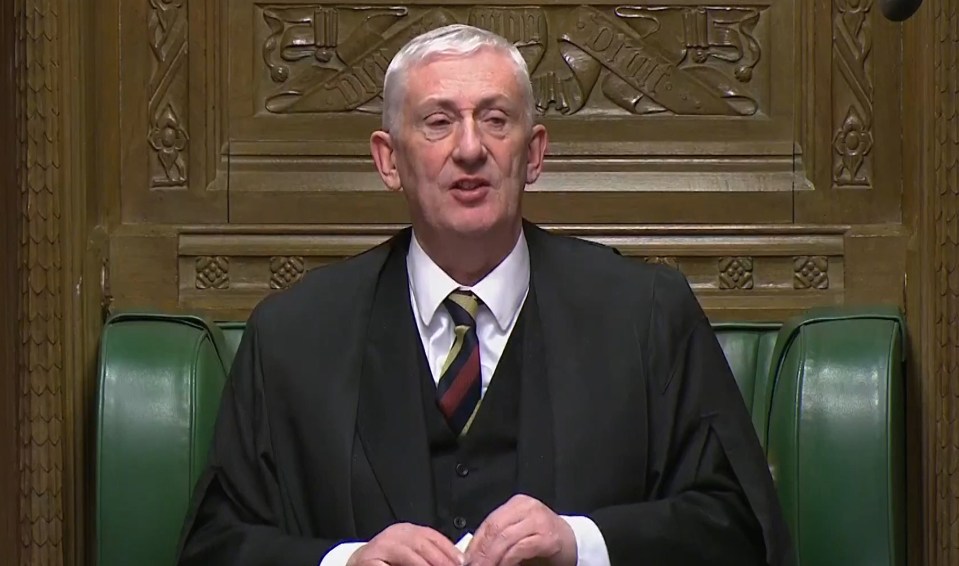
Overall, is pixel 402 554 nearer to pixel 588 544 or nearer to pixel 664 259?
pixel 588 544

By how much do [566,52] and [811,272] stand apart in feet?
2.16

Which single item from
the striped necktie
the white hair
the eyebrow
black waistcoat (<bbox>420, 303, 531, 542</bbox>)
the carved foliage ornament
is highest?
the carved foliage ornament

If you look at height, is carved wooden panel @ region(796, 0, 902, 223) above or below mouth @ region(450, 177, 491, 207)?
above

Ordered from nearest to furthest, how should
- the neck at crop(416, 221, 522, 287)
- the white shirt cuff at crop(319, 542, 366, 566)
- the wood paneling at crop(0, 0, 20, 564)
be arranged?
the white shirt cuff at crop(319, 542, 366, 566) < the neck at crop(416, 221, 522, 287) < the wood paneling at crop(0, 0, 20, 564)

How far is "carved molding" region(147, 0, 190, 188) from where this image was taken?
11.4ft

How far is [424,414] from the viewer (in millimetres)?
2689

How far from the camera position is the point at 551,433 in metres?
2.67

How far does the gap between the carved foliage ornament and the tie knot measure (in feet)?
2.71

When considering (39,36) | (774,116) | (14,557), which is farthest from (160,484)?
(774,116)

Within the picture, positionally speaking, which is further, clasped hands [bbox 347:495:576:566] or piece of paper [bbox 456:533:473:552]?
piece of paper [bbox 456:533:473:552]

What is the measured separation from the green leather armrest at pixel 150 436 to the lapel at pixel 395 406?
1.43 feet

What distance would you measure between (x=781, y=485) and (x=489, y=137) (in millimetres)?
811

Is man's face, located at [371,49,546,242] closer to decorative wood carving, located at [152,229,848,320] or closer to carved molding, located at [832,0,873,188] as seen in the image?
decorative wood carving, located at [152,229,848,320]

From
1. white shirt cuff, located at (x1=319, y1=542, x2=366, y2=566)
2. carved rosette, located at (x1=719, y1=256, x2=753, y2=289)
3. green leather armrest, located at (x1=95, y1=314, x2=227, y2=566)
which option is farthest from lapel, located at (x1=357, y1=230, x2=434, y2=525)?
carved rosette, located at (x1=719, y1=256, x2=753, y2=289)
